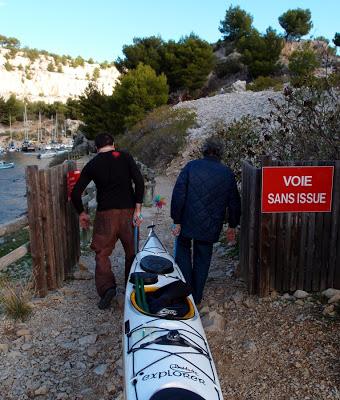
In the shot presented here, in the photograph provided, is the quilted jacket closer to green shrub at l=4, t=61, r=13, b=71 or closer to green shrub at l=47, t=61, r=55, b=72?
green shrub at l=4, t=61, r=13, b=71

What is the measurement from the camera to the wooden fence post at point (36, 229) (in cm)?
512

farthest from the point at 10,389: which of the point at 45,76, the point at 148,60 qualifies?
the point at 45,76

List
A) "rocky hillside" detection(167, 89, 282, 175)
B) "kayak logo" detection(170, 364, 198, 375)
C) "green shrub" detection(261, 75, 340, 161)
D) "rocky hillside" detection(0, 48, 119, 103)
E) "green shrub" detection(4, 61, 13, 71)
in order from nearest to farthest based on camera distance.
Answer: "kayak logo" detection(170, 364, 198, 375)
"green shrub" detection(261, 75, 340, 161)
"rocky hillside" detection(167, 89, 282, 175)
"rocky hillside" detection(0, 48, 119, 103)
"green shrub" detection(4, 61, 13, 71)

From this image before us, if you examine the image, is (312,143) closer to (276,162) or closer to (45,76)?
(276,162)

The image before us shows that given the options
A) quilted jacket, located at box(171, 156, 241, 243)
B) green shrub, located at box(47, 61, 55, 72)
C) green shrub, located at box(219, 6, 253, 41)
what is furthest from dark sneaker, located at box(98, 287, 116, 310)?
green shrub, located at box(47, 61, 55, 72)

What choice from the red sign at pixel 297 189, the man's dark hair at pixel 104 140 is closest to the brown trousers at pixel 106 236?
the man's dark hair at pixel 104 140

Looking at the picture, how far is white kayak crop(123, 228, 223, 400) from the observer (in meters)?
2.74

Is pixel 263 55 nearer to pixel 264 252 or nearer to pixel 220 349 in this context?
pixel 264 252

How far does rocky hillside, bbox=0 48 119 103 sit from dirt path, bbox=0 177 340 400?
144 m

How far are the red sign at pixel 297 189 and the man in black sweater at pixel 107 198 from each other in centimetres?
165

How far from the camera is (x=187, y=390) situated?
2.65 metres

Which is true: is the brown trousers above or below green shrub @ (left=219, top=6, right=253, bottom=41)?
below

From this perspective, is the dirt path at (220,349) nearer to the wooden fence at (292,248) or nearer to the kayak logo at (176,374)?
the wooden fence at (292,248)

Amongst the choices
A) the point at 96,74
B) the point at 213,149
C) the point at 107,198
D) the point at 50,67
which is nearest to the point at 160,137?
the point at 107,198
